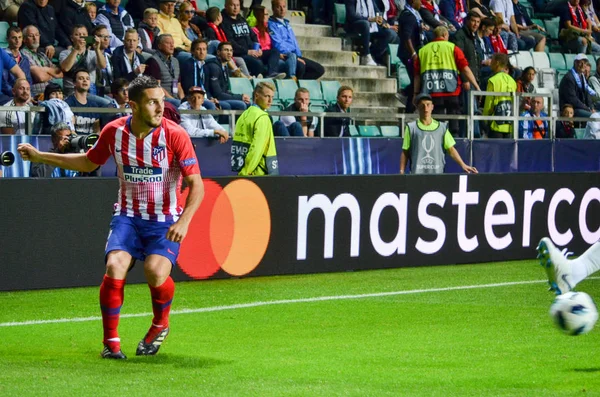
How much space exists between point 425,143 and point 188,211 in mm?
8243

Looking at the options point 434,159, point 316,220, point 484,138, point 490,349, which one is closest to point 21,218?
point 316,220

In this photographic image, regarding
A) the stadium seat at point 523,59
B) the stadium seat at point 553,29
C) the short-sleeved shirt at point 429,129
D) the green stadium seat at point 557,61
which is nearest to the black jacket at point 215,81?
the short-sleeved shirt at point 429,129

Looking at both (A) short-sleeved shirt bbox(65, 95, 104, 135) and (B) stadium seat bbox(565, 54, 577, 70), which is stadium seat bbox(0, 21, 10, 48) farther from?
(B) stadium seat bbox(565, 54, 577, 70)

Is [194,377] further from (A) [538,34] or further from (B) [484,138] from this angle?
(A) [538,34]

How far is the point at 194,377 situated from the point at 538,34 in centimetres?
1913

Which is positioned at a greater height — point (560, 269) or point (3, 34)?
point (3, 34)

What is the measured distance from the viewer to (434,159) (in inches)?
602

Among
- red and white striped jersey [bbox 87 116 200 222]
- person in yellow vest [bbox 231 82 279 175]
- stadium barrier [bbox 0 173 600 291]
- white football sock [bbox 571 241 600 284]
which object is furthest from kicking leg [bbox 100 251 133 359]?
person in yellow vest [bbox 231 82 279 175]

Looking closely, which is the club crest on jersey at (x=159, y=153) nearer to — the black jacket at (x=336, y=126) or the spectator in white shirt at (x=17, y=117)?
the spectator in white shirt at (x=17, y=117)

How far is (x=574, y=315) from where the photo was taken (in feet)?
22.0

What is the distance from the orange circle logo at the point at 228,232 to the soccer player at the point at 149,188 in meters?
4.28

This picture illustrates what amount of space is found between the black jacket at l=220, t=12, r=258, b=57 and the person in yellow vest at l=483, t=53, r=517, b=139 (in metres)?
4.00

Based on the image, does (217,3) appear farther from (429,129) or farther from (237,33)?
(429,129)

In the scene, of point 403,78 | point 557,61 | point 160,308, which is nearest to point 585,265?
point 160,308
